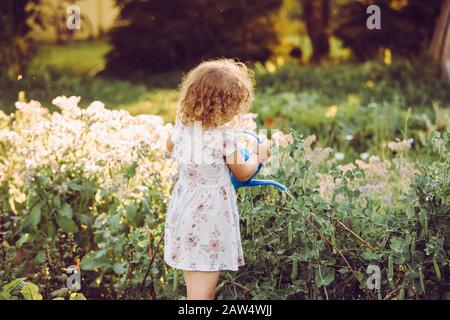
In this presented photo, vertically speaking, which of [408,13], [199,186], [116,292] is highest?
[408,13]

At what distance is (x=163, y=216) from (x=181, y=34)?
23.5ft

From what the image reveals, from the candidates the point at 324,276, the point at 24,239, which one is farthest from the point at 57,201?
the point at 324,276

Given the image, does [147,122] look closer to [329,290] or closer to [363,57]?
[329,290]

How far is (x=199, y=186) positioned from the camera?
9.09ft

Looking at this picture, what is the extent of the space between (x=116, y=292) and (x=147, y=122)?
2.69 ft

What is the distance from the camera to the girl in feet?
8.98

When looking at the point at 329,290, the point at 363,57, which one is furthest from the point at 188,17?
the point at 329,290

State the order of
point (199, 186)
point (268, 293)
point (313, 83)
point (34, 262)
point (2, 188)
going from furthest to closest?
point (313, 83) < point (2, 188) < point (34, 262) < point (268, 293) < point (199, 186)

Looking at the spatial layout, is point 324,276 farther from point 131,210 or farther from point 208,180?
point 131,210

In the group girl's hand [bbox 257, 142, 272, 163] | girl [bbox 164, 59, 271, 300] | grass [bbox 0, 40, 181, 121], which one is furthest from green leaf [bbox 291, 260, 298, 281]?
grass [bbox 0, 40, 181, 121]

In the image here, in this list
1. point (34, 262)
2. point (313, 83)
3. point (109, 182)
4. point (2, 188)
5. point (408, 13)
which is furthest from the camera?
point (408, 13)

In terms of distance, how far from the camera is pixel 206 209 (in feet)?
8.99

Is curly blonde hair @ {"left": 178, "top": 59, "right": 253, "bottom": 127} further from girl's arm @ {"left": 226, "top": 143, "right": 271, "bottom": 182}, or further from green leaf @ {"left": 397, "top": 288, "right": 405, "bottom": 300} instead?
green leaf @ {"left": 397, "top": 288, "right": 405, "bottom": 300}

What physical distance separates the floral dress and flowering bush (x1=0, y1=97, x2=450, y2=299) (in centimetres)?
25
